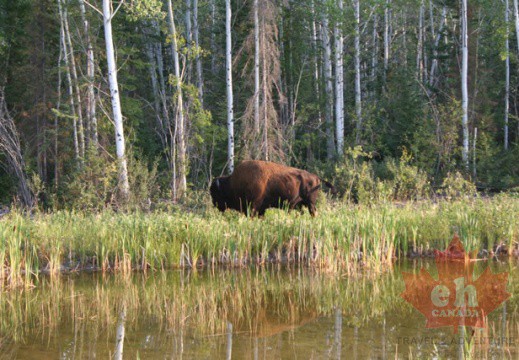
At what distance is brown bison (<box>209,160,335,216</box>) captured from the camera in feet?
38.9

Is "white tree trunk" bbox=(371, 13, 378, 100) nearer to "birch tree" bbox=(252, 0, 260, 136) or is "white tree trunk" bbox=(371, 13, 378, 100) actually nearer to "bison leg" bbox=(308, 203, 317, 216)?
"birch tree" bbox=(252, 0, 260, 136)

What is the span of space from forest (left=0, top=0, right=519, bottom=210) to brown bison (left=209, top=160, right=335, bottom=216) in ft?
7.99

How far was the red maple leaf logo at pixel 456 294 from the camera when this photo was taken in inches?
257

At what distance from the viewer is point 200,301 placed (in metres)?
7.74

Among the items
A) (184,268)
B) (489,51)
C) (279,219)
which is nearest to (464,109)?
(489,51)

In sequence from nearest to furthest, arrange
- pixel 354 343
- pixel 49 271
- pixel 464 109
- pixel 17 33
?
pixel 354 343
pixel 49 271
pixel 464 109
pixel 17 33

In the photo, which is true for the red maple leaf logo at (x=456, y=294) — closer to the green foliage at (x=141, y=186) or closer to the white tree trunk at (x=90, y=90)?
the green foliage at (x=141, y=186)

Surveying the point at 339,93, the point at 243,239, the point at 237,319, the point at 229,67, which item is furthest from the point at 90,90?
the point at 237,319

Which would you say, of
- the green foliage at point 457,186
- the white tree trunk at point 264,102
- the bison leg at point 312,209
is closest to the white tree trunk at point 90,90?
the white tree trunk at point 264,102

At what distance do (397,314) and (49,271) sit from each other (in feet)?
19.1

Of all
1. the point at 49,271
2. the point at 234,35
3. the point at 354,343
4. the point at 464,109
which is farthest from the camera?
the point at 234,35

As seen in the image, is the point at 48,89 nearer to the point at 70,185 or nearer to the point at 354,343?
the point at 70,185

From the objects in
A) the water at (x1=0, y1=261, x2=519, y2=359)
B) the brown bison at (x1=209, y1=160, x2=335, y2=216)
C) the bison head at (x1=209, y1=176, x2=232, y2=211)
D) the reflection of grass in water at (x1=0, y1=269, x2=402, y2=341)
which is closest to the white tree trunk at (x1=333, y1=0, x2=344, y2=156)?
the brown bison at (x1=209, y1=160, x2=335, y2=216)

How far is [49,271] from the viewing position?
959 cm
